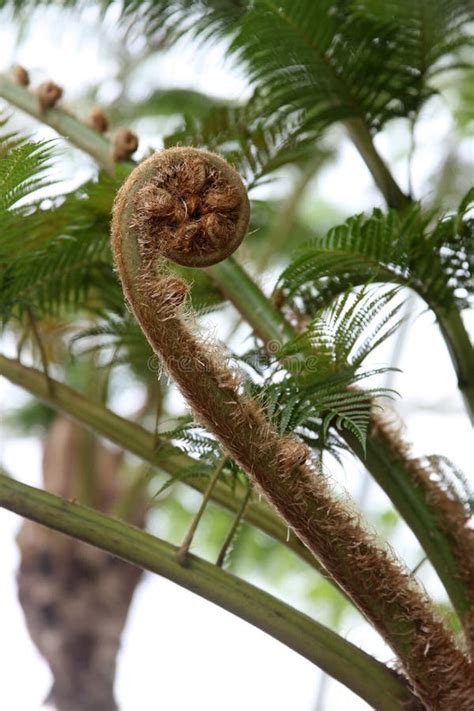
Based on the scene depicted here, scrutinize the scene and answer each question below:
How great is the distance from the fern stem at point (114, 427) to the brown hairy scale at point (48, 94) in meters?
0.27

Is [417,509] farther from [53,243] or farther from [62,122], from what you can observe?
[62,122]

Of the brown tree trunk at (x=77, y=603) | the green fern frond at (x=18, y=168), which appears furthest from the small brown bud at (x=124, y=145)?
the brown tree trunk at (x=77, y=603)

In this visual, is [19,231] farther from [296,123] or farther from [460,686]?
[460,686]

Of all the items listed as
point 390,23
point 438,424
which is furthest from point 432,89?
point 438,424

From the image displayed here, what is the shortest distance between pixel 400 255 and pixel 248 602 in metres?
0.30

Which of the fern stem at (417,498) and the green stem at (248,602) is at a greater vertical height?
the fern stem at (417,498)

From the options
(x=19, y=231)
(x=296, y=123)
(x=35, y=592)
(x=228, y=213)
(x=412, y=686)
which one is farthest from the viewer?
A: (x=35, y=592)

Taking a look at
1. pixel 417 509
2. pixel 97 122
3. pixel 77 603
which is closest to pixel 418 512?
pixel 417 509

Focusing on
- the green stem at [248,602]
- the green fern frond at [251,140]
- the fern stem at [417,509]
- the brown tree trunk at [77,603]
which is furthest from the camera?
the brown tree trunk at [77,603]

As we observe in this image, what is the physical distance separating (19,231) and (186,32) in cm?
35

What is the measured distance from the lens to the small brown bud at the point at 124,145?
3.25 feet

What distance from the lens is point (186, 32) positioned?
110cm

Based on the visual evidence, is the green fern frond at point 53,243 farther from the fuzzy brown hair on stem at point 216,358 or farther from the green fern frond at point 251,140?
the fuzzy brown hair on stem at point 216,358

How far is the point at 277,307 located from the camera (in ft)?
3.10
